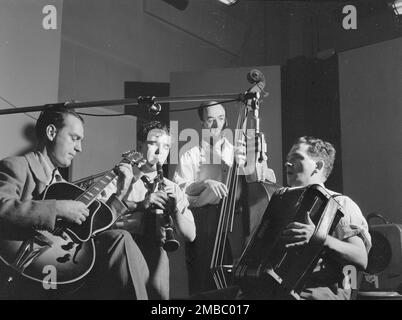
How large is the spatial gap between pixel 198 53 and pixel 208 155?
1.85ft

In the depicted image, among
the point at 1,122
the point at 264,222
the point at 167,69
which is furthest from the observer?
the point at 167,69

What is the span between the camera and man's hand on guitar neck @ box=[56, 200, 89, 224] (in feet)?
7.71

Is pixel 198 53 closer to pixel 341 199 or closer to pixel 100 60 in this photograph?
pixel 100 60

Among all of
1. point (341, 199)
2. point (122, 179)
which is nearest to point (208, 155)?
point (122, 179)

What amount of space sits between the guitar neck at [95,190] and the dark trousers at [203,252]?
17.3 inches

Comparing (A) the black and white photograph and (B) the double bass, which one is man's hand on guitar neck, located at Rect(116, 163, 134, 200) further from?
(B) the double bass

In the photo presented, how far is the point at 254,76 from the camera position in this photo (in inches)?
100

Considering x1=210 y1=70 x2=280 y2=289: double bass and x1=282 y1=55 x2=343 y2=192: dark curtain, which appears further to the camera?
x1=282 y1=55 x2=343 y2=192: dark curtain

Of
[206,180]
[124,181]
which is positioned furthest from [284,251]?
[124,181]

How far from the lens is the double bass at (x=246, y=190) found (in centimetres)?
237

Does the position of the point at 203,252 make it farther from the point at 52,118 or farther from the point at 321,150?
the point at 52,118

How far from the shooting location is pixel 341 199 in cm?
239

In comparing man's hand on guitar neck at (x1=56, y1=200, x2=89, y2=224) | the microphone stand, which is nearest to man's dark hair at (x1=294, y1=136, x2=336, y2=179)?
the microphone stand

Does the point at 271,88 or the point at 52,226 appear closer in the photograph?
the point at 52,226
